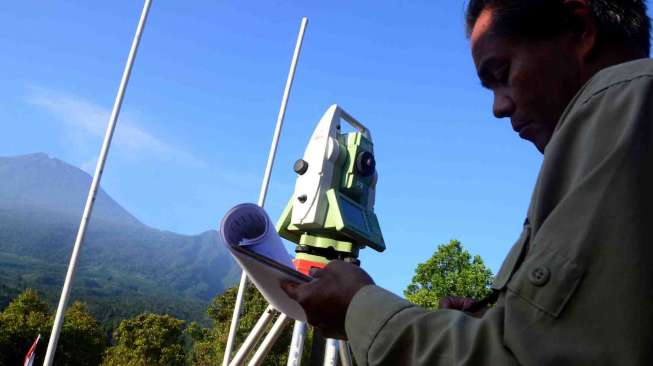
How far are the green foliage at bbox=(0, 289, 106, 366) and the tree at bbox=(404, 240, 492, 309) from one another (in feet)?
51.3

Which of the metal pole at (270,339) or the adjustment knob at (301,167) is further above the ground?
the adjustment knob at (301,167)

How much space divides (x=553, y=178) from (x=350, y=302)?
1.15 ft

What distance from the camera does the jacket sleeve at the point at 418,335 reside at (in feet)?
2.13

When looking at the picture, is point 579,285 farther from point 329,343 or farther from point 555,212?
point 329,343

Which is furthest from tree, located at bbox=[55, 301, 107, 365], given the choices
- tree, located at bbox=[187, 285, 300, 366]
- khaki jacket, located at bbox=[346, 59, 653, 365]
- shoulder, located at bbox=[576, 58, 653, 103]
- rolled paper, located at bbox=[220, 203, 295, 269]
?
shoulder, located at bbox=[576, 58, 653, 103]

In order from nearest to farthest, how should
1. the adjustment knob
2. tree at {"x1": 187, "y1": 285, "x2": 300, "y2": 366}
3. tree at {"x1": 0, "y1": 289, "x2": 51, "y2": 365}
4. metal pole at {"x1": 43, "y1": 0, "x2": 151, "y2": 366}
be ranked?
the adjustment knob
metal pole at {"x1": 43, "y1": 0, "x2": 151, "y2": 366}
tree at {"x1": 187, "y1": 285, "x2": 300, "y2": 366}
tree at {"x1": 0, "y1": 289, "x2": 51, "y2": 365}

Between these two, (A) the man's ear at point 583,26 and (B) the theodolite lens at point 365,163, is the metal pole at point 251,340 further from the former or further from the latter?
(A) the man's ear at point 583,26

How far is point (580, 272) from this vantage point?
61cm

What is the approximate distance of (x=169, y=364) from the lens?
2139 cm

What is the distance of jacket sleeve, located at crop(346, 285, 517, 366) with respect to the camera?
65 centimetres

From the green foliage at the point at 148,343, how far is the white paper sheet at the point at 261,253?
70.4 feet

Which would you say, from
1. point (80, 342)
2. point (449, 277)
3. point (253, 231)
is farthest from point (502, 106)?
point (80, 342)

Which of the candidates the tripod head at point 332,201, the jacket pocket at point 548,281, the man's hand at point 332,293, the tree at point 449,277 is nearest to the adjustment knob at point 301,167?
the tripod head at point 332,201

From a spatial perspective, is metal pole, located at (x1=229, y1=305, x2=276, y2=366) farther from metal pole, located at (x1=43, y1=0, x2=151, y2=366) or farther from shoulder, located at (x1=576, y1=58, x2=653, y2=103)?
shoulder, located at (x1=576, y1=58, x2=653, y2=103)
